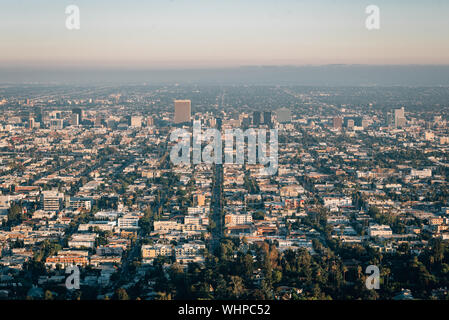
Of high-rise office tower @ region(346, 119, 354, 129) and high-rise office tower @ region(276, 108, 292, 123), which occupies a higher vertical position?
high-rise office tower @ region(276, 108, 292, 123)

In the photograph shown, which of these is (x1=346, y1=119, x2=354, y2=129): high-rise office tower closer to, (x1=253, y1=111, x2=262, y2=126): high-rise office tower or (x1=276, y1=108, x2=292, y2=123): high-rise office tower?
(x1=276, y1=108, x2=292, y2=123): high-rise office tower

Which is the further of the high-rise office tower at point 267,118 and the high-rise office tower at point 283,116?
the high-rise office tower at point 283,116

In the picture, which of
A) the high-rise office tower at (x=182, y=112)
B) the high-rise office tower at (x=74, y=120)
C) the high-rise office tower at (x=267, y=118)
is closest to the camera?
the high-rise office tower at (x=267, y=118)

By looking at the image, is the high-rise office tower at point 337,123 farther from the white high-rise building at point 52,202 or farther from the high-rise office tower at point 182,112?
the white high-rise building at point 52,202

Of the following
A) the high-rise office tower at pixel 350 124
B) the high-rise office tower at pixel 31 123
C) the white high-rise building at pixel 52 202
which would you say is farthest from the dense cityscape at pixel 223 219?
the high-rise office tower at pixel 350 124

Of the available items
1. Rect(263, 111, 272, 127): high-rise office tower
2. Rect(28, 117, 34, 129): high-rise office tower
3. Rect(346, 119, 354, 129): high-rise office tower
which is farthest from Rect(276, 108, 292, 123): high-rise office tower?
Rect(28, 117, 34, 129): high-rise office tower
